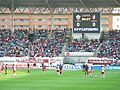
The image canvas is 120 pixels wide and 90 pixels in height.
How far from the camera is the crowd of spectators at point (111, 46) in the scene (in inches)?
3066

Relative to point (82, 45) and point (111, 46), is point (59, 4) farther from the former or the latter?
point (111, 46)

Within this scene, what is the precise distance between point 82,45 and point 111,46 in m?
5.54

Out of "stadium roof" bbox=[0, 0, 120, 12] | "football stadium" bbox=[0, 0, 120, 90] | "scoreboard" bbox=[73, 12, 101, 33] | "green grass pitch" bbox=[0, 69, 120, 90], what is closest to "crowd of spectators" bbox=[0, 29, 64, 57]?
"football stadium" bbox=[0, 0, 120, 90]

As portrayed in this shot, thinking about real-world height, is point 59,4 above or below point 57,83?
above

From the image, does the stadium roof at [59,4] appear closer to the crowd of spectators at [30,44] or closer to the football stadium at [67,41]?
the football stadium at [67,41]

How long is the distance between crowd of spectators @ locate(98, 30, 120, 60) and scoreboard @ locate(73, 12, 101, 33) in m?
3.44

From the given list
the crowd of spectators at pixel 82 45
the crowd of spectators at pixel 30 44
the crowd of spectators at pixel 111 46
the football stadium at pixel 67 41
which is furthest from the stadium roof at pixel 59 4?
the crowd of spectators at pixel 30 44

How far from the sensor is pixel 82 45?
273 ft

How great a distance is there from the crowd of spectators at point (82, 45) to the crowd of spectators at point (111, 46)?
148 cm

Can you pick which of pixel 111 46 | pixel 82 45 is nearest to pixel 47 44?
pixel 82 45

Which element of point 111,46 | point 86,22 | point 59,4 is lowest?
point 111,46

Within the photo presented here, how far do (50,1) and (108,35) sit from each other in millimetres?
14200

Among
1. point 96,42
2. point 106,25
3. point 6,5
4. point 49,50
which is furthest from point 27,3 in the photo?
point 106,25

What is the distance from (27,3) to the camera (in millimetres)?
81625
